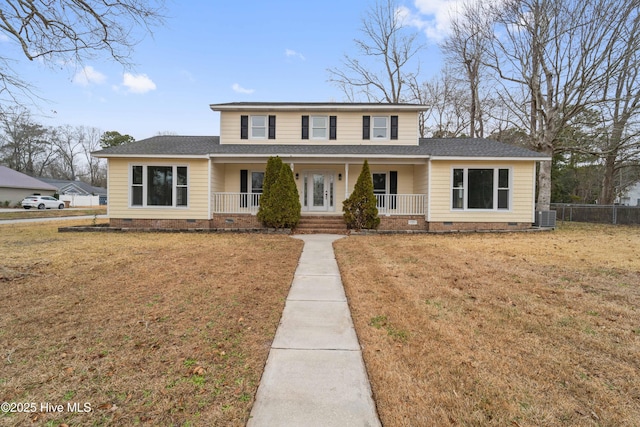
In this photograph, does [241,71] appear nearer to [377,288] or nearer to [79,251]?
[79,251]

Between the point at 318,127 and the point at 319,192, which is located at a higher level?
the point at 318,127

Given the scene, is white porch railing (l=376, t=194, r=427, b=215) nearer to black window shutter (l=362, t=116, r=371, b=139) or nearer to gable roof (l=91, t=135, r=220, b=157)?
black window shutter (l=362, t=116, r=371, b=139)

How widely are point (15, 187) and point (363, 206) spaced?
40.4 m

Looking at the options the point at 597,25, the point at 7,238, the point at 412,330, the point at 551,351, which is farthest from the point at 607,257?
the point at 7,238

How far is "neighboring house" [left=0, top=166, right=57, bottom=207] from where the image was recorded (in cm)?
3195

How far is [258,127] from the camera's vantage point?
14367 millimetres

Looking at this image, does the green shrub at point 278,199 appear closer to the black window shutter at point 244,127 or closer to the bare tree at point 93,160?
the black window shutter at point 244,127

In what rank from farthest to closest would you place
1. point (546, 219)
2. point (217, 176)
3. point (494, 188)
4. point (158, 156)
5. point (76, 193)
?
point (76, 193), point (546, 219), point (217, 176), point (494, 188), point (158, 156)

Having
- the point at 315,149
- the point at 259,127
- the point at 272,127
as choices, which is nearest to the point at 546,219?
the point at 315,149

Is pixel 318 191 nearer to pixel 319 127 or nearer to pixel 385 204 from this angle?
pixel 319 127

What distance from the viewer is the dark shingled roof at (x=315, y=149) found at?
39.9 feet

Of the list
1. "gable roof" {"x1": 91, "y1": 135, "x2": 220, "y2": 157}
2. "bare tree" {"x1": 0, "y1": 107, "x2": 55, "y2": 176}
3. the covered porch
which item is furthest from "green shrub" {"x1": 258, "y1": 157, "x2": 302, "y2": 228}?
"bare tree" {"x1": 0, "y1": 107, "x2": 55, "y2": 176}

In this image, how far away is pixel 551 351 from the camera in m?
2.99

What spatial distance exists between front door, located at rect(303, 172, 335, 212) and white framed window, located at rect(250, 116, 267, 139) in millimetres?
2838
